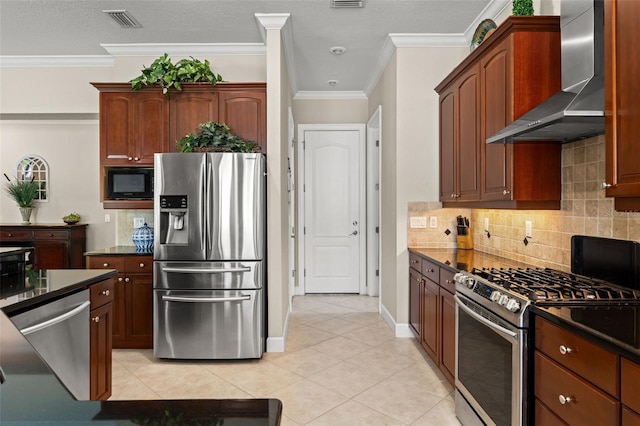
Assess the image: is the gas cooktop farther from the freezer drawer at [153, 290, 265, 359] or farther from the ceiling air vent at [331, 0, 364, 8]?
the ceiling air vent at [331, 0, 364, 8]

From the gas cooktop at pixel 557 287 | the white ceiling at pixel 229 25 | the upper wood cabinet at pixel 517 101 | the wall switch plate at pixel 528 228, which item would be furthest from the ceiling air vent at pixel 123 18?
the wall switch plate at pixel 528 228

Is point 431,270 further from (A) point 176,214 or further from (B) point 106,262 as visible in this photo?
(B) point 106,262

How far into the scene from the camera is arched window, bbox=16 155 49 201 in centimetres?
565

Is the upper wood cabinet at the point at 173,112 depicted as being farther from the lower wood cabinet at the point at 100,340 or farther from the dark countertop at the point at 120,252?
the lower wood cabinet at the point at 100,340

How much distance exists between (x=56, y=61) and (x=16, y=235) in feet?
7.23

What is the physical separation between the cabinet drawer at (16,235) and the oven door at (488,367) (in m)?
5.15

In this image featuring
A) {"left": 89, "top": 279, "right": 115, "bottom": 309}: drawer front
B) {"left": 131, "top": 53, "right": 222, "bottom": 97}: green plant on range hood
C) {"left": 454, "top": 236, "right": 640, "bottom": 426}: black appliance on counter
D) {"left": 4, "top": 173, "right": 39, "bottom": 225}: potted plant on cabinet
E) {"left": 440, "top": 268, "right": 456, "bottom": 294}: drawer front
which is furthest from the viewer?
{"left": 4, "top": 173, "right": 39, "bottom": 225}: potted plant on cabinet

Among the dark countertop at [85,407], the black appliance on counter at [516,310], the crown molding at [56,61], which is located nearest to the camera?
the dark countertop at [85,407]

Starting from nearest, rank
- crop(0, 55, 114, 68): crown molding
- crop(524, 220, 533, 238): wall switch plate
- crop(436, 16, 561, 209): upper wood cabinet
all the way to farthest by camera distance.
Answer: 1. crop(436, 16, 561, 209): upper wood cabinet
2. crop(524, 220, 533, 238): wall switch plate
3. crop(0, 55, 114, 68): crown molding

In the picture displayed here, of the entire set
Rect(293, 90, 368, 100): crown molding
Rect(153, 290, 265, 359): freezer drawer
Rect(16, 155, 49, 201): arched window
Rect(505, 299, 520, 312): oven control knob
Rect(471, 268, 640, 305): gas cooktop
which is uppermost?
Rect(293, 90, 368, 100): crown molding

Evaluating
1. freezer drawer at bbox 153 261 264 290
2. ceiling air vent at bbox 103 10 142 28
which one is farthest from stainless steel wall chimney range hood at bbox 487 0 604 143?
ceiling air vent at bbox 103 10 142 28

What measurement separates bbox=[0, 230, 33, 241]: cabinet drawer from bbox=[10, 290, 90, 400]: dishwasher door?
148 inches

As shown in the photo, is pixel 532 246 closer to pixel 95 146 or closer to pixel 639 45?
pixel 639 45

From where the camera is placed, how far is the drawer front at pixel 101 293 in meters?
2.27
